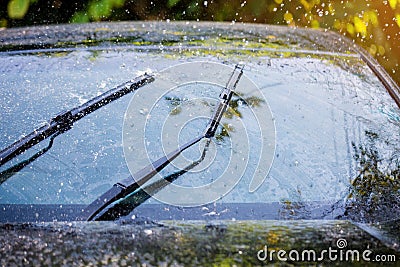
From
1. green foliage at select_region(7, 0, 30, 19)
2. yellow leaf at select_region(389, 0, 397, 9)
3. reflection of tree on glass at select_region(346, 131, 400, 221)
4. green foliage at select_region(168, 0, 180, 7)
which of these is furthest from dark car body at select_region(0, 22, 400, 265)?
green foliage at select_region(7, 0, 30, 19)

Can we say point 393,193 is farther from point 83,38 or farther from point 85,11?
point 85,11

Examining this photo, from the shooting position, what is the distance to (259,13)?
6457 mm

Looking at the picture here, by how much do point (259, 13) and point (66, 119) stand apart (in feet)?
15.6

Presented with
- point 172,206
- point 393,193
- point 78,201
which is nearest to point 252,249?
point 172,206

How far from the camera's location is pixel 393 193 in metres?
1.83

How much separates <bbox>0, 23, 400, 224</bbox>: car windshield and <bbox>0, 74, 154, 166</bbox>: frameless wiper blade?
0.09 feet

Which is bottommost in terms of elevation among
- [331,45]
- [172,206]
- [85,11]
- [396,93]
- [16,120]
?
[172,206]

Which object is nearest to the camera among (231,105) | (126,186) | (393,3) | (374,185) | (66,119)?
(126,186)

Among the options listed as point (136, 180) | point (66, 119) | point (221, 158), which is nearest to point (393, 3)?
point (221, 158)

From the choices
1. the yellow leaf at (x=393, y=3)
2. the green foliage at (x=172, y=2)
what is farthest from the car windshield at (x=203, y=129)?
the green foliage at (x=172, y=2)

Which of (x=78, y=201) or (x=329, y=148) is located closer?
(x=78, y=201)

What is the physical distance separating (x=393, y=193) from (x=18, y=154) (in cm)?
118

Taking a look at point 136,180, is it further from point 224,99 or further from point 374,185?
point 374,185

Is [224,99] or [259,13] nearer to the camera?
[224,99]
